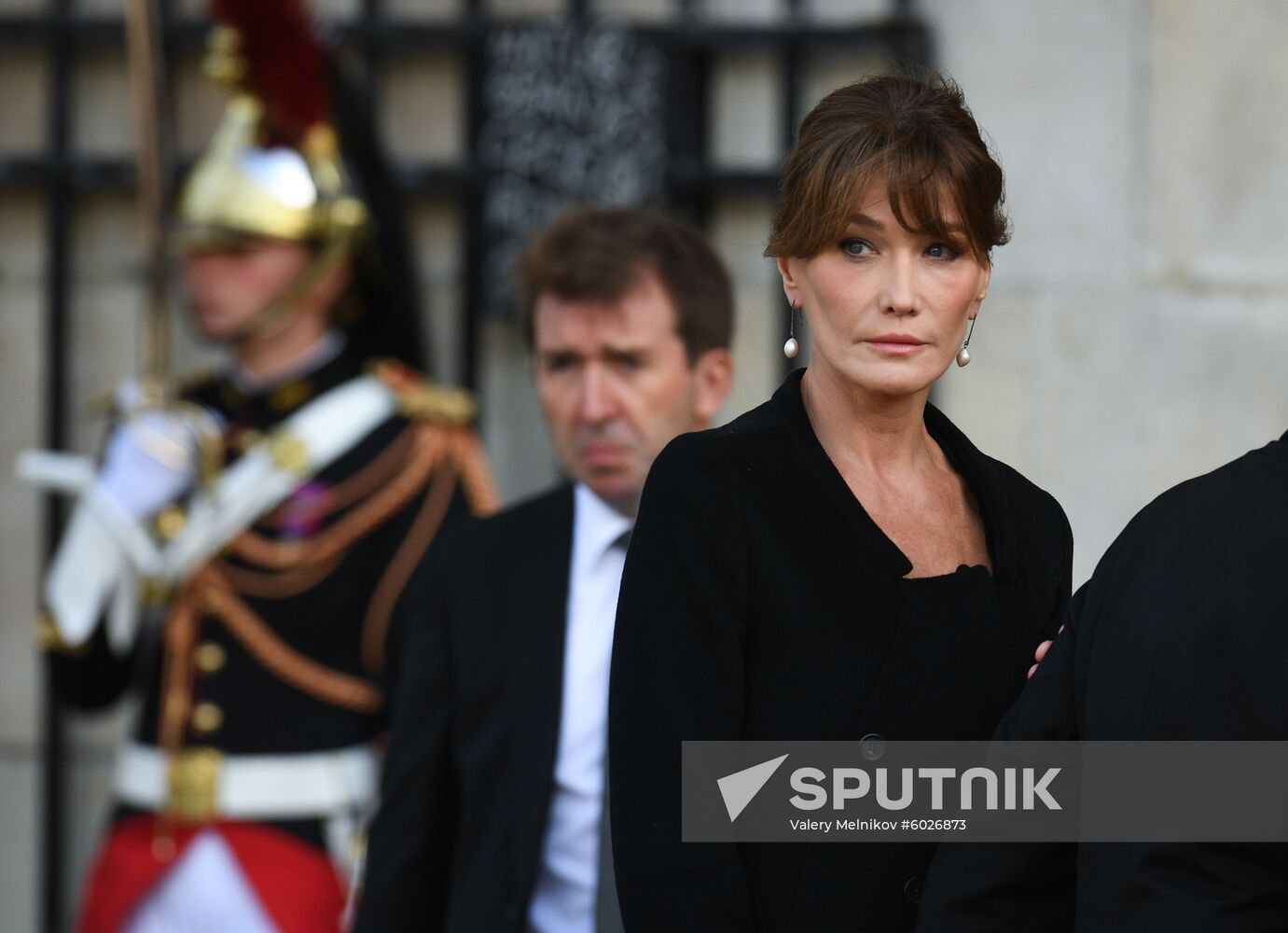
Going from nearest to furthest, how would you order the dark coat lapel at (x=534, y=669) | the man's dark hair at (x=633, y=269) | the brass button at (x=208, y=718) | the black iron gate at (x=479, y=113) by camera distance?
the dark coat lapel at (x=534, y=669) → the man's dark hair at (x=633, y=269) → the brass button at (x=208, y=718) → the black iron gate at (x=479, y=113)

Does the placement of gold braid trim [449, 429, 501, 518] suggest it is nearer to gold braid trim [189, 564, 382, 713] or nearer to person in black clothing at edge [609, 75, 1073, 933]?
gold braid trim [189, 564, 382, 713]

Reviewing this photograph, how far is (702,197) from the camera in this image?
3980mm

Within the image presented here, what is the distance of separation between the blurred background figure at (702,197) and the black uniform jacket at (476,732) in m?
1.44

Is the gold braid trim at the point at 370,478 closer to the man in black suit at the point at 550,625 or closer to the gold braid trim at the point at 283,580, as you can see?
the gold braid trim at the point at 283,580

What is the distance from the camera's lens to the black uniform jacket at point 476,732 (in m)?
2.31

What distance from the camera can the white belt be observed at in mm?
3367

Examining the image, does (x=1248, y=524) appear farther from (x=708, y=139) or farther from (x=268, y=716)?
(x=708, y=139)

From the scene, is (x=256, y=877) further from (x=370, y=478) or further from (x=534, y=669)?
(x=534, y=669)

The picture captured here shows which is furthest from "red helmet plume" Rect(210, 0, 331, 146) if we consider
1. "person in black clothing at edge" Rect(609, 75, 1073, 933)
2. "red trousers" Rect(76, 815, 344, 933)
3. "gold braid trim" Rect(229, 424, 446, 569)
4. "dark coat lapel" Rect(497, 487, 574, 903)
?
"person in black clothing at edge" Rect(609, 75, 1073, 933)

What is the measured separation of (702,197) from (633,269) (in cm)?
139

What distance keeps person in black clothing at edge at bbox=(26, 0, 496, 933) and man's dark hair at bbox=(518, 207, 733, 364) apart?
93cm

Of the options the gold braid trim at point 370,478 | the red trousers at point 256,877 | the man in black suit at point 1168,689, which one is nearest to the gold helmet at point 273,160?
the gold braid trim at point 370,478

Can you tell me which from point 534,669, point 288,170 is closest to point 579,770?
point 534,669

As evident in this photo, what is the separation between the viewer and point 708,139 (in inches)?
158
